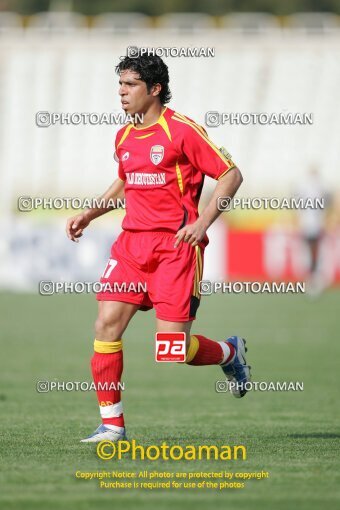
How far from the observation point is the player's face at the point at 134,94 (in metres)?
6.78

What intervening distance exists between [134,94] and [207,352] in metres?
1.74

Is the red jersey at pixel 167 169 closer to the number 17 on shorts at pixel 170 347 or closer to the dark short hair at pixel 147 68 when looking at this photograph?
the dark short hair at pixel 147 68

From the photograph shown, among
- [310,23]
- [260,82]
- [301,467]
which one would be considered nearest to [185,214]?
[301,467]

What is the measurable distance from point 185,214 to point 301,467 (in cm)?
180

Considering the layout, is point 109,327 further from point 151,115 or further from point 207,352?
point 151,115

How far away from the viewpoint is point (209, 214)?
6.57 meters

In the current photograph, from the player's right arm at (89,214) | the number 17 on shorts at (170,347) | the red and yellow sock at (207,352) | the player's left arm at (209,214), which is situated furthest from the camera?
the player's right arm at (89,214)

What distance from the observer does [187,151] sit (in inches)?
264

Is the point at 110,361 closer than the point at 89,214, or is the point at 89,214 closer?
the point at 110,361

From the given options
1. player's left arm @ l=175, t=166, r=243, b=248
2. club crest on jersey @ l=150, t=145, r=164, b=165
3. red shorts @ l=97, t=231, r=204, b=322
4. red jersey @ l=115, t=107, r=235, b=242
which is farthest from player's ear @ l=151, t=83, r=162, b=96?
red shorts @ l=97, t=231, r=204, b=322

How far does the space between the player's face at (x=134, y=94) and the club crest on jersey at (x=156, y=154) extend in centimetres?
27

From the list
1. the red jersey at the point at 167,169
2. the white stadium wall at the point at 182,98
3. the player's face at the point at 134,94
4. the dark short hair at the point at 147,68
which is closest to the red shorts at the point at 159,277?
the red jersey at the point at 167,169

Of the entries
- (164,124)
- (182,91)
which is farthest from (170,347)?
(182,91)

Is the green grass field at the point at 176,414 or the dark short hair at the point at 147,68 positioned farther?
the dark short hair at the point at 147,68
